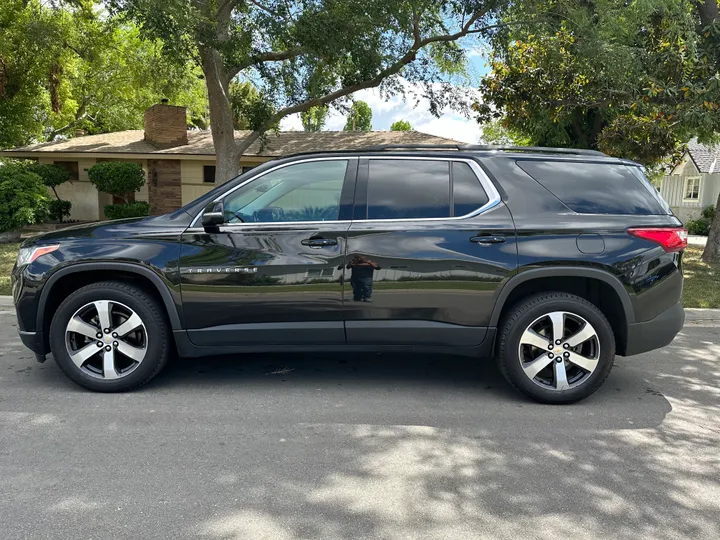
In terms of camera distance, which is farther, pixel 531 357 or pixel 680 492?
pixel 531 357

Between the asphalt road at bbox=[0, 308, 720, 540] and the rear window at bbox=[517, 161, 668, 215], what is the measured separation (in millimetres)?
1498

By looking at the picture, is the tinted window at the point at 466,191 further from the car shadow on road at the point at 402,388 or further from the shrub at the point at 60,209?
the shrub at the point at 60,209

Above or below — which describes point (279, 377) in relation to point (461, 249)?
below

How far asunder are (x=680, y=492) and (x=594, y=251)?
69.3 inches

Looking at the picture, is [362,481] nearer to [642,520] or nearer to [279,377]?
[642,520]

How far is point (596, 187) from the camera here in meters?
4.49

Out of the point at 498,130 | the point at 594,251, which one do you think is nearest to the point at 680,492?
the point at 594,251

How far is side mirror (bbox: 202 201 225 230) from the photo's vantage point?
167 inches

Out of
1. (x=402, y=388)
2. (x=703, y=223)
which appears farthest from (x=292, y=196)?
(x=703, y=223)

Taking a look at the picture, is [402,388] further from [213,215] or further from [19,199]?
[19,199]

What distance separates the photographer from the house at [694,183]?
26.0m

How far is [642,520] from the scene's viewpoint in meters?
2.86

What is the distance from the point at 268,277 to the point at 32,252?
6.02ft

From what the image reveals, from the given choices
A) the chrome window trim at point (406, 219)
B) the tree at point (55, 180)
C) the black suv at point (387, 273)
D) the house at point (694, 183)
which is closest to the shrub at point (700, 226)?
the house at point (694, 183)
